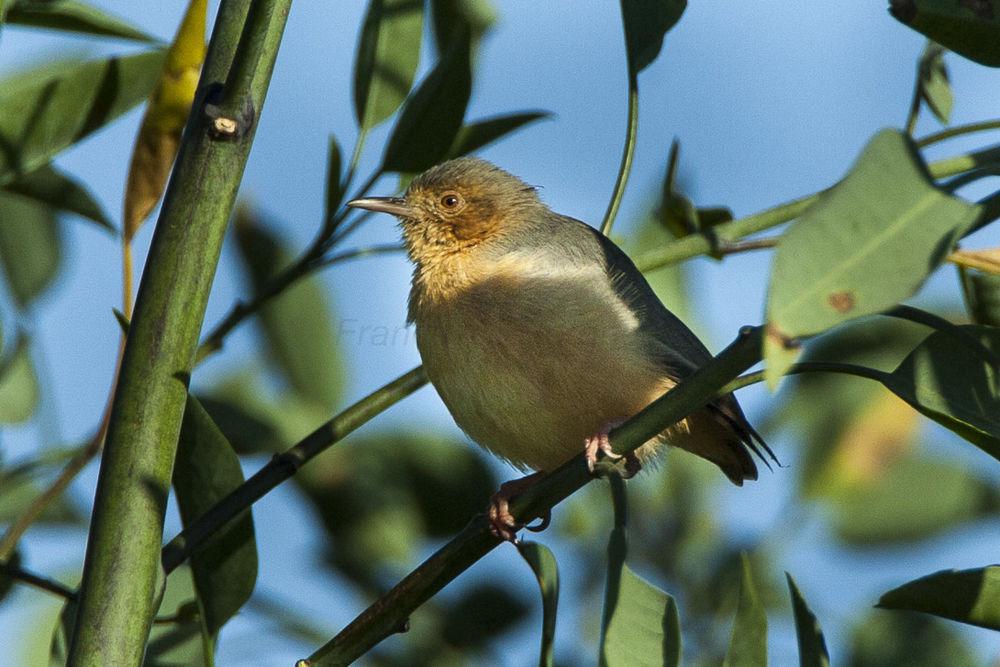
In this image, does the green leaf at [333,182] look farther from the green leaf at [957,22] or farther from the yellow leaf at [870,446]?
the yellow leaf at [870,446]

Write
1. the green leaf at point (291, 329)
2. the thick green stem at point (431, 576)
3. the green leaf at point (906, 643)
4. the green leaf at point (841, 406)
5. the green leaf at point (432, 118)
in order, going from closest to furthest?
1. the thick green stem at point (431, 576)
2. the green leaf at point (432, 118)
3. the green leaf at point (906, 643)
4. the green leaf at point (841, 406)
5. the green leaf at point (291, 329)

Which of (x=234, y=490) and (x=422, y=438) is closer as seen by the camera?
(x=234, y=490)

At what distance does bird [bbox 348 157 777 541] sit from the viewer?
3.60 metres

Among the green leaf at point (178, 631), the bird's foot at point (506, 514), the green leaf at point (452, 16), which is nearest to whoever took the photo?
the bird's foot at point (506, 514)

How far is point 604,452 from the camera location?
89.9 inches

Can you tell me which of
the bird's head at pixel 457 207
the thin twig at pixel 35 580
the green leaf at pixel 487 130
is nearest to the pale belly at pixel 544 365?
the green leaf at pixel 487 130

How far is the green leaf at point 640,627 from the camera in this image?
2.00 metres

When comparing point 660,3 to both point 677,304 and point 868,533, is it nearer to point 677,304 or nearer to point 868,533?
point 677,304

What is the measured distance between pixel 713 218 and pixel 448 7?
1.09m

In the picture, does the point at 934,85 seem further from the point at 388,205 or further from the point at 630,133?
the point at 388,205

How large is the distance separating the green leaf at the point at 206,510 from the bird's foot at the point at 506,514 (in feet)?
1.66

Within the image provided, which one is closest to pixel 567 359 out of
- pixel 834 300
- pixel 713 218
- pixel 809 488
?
pixel 713 218

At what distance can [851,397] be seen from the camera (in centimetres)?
430

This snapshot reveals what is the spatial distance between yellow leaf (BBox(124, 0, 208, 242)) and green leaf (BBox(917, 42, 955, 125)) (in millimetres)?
1693
